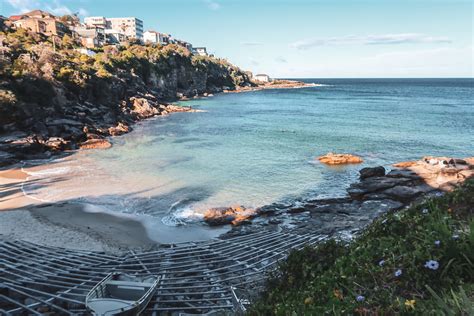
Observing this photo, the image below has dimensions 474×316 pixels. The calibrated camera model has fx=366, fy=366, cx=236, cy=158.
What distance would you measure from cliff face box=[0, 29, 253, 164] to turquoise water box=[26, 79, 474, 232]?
15.4ft

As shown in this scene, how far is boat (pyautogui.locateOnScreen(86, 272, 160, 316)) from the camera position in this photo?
354 inches

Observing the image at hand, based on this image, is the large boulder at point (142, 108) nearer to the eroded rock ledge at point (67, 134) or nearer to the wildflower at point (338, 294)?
the eroded rock ledge at point (67, 134)

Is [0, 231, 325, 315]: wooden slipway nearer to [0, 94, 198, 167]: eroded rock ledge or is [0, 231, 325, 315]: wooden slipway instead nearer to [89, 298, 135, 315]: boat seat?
[89, 298, 135, 315]: boat seat

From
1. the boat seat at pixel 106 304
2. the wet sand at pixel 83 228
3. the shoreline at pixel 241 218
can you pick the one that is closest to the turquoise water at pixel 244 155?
the wet sand at pixel 83 228

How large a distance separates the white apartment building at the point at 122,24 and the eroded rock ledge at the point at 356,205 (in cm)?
17257

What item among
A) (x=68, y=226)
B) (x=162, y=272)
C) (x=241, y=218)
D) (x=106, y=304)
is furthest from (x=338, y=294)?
(x=68, y=226)

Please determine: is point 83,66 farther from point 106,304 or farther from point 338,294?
point 338,294

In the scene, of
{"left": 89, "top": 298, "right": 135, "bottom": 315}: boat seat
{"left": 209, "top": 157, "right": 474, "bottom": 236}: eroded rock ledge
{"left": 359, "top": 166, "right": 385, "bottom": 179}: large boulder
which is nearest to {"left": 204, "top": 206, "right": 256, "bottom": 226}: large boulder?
{"left": 209, "top": 157, "right": 474, "bottom": 236}: eroded rock ledge

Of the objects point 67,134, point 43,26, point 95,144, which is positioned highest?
point 43,26

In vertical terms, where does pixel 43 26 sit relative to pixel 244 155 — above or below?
above

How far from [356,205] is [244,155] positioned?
1544cm

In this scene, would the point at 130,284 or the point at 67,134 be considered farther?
the point at 67,134

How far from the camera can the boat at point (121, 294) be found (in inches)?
354

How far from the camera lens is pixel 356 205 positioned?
20.1 m
